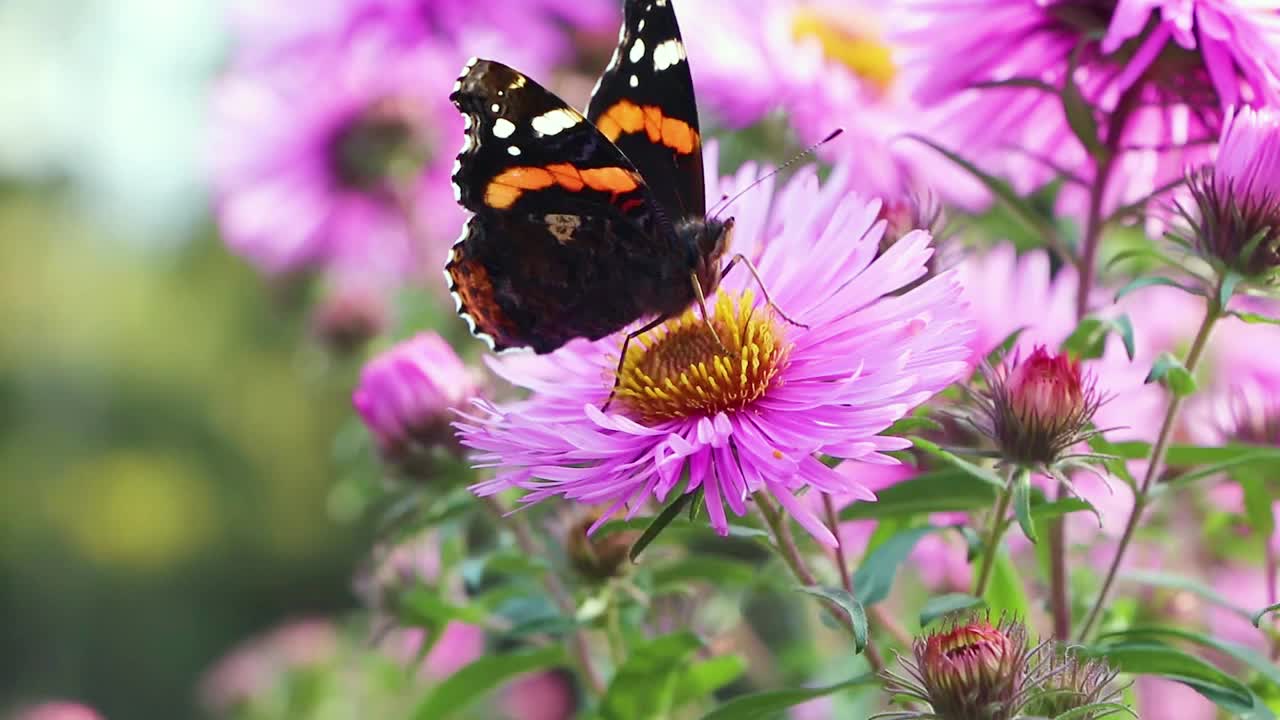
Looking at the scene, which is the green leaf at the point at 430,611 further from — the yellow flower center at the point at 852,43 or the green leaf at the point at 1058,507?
the yellow flower center at the point at 852,43

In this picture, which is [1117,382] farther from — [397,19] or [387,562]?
[397,19]

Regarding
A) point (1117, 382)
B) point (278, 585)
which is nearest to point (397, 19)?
point (1117, 382)

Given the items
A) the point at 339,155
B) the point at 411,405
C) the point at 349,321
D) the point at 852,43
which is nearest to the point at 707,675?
the point at 411,405

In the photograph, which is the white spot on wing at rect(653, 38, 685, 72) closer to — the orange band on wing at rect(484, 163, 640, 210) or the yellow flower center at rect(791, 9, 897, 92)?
the orange band on wing at rect(484, 163, 640, 210)

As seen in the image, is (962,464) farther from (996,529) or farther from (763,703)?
(763,703)

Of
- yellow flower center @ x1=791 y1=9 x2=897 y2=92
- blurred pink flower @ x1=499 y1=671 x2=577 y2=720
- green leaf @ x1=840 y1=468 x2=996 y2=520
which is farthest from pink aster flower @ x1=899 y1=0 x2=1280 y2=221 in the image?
blurred pink flower @ x1=499 y1=671 x2=577 y2=720

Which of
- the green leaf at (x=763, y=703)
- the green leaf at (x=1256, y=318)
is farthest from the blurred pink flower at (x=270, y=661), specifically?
the green leaf at (x=1256, y=318)

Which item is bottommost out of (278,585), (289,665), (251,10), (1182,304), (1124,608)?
(1124,608)
